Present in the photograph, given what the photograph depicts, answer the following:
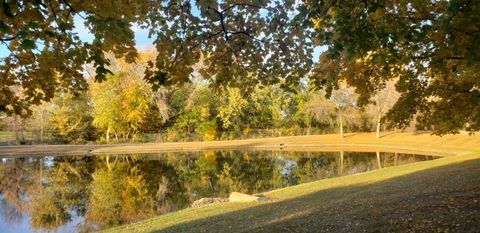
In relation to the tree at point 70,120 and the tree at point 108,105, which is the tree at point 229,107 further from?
the tree at point 70,120

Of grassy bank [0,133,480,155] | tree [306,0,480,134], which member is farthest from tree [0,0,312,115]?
grassy bank [0,133,480,155]

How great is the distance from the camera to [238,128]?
64.0m

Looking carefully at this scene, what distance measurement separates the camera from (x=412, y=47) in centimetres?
696

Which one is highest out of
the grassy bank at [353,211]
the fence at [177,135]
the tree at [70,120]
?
the tree at [70,120]

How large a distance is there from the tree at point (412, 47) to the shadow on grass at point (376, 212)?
1909 mm

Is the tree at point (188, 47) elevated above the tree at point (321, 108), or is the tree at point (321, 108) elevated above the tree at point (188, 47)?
the tree at point (321, 108)

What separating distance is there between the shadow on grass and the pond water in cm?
717

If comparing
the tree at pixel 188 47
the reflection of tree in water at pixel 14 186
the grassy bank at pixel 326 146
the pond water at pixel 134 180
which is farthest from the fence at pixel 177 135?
the tree at pixel 188 47

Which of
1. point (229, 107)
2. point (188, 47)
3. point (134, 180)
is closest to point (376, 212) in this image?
point (188, 47)

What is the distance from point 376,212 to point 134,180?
837 inches

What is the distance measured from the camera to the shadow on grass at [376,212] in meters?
8.36

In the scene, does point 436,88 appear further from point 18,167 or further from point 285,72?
point 18,167

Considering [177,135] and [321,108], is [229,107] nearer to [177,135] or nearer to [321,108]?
[177,135]

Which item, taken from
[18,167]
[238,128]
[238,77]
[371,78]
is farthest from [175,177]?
[238,128]
